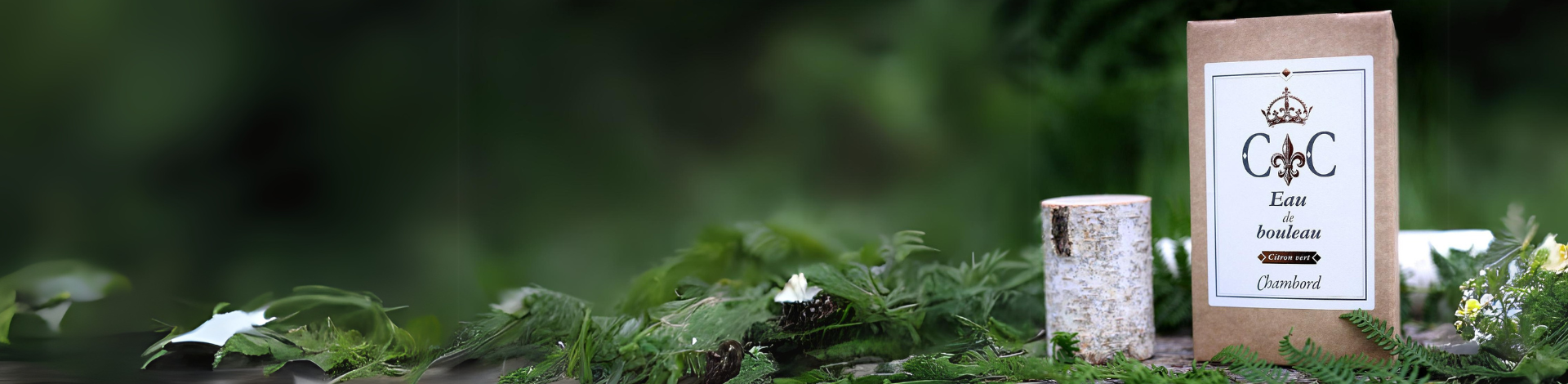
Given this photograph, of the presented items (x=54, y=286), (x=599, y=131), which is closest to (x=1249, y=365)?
(x=599, y=131)

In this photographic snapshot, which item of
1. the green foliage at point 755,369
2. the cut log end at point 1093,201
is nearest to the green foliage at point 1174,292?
the cut log end at point 1093,201

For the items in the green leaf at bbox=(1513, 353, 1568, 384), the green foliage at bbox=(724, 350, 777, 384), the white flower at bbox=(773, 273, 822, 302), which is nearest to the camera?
the green leaf at bbox=(1513, 353, 1568, 384)

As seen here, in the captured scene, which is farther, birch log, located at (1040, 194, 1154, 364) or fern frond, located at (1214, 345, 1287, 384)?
birch log, located at (1040, 194, 1154, 364)

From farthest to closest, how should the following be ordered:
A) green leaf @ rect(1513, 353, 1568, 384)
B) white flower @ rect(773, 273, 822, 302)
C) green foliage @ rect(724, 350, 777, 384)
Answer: white flower @ rect(773, 273, 822, 302) < green foliage @ rect(724, 350, 777, 384) < green leaf @ rect(1513, 353, 1568, 384)

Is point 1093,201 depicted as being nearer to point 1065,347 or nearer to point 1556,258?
point 1065,347

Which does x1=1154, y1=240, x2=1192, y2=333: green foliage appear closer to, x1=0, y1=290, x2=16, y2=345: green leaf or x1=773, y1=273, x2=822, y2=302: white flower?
x1=773, y1=273, x2=822, y2=302: white flower

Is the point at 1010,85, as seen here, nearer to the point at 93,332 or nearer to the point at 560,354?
the point at 560,354

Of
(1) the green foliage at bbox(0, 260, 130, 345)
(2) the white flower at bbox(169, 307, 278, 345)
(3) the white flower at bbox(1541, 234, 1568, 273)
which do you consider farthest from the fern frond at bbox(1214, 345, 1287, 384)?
(1) the green foliage at bbox(0, 260, 130, 345)

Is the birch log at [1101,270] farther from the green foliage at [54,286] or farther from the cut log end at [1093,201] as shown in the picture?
the green foliage at [54,286]
